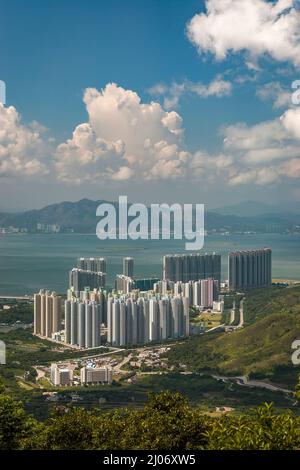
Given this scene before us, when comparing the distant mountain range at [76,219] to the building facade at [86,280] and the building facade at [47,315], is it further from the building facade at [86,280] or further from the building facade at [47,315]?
the building facade at [47,315]

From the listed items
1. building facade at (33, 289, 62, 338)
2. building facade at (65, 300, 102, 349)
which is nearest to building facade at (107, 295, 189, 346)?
building facade at (65, 300, 102, 349)

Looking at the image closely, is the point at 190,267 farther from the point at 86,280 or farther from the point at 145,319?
the point at 145,319

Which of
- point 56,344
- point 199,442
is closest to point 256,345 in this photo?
point 56,344

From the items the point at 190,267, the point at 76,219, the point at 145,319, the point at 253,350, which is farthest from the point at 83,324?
the point at 76,219

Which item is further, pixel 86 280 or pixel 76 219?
pixel 76 219

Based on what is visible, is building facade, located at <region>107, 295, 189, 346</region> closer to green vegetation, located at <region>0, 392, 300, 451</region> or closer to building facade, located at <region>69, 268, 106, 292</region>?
building facade, located at <region>69, 268, 106, 292</region>
